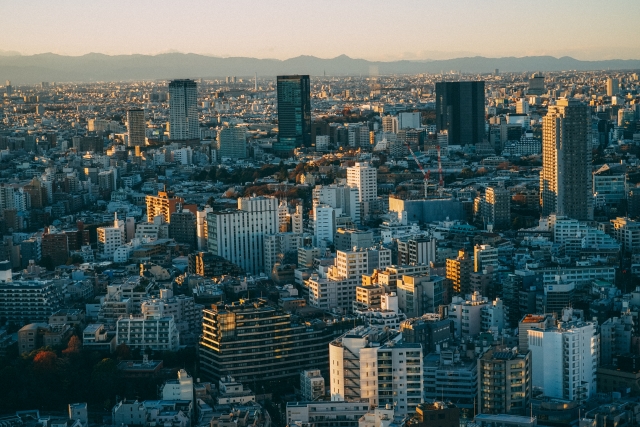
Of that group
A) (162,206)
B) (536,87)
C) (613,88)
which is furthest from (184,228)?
(536,87)

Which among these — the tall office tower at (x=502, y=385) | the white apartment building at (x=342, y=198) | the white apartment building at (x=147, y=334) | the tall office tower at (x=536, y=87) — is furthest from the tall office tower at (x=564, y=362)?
the tall office tower at (x=536, y=87)

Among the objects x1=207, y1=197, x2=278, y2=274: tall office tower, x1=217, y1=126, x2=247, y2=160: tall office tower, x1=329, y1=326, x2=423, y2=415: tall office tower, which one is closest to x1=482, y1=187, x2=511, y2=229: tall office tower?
x1=207, y1=197, x2=278, y2=274: tall office tower

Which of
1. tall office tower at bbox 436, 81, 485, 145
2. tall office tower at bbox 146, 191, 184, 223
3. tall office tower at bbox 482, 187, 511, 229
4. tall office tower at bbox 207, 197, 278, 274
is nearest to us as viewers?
tall office tower at bbox 207, 197, 278, 274

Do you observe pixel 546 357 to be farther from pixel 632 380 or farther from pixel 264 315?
pixel 264 315

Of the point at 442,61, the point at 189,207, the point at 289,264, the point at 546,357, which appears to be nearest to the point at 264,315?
the point at 546,357

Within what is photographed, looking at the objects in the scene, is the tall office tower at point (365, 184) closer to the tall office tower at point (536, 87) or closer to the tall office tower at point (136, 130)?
the tall office tower at point (136, 130)

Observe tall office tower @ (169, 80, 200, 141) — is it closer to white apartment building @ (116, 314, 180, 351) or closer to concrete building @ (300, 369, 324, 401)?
white apartment building @ (116, 314, 180, 351)
